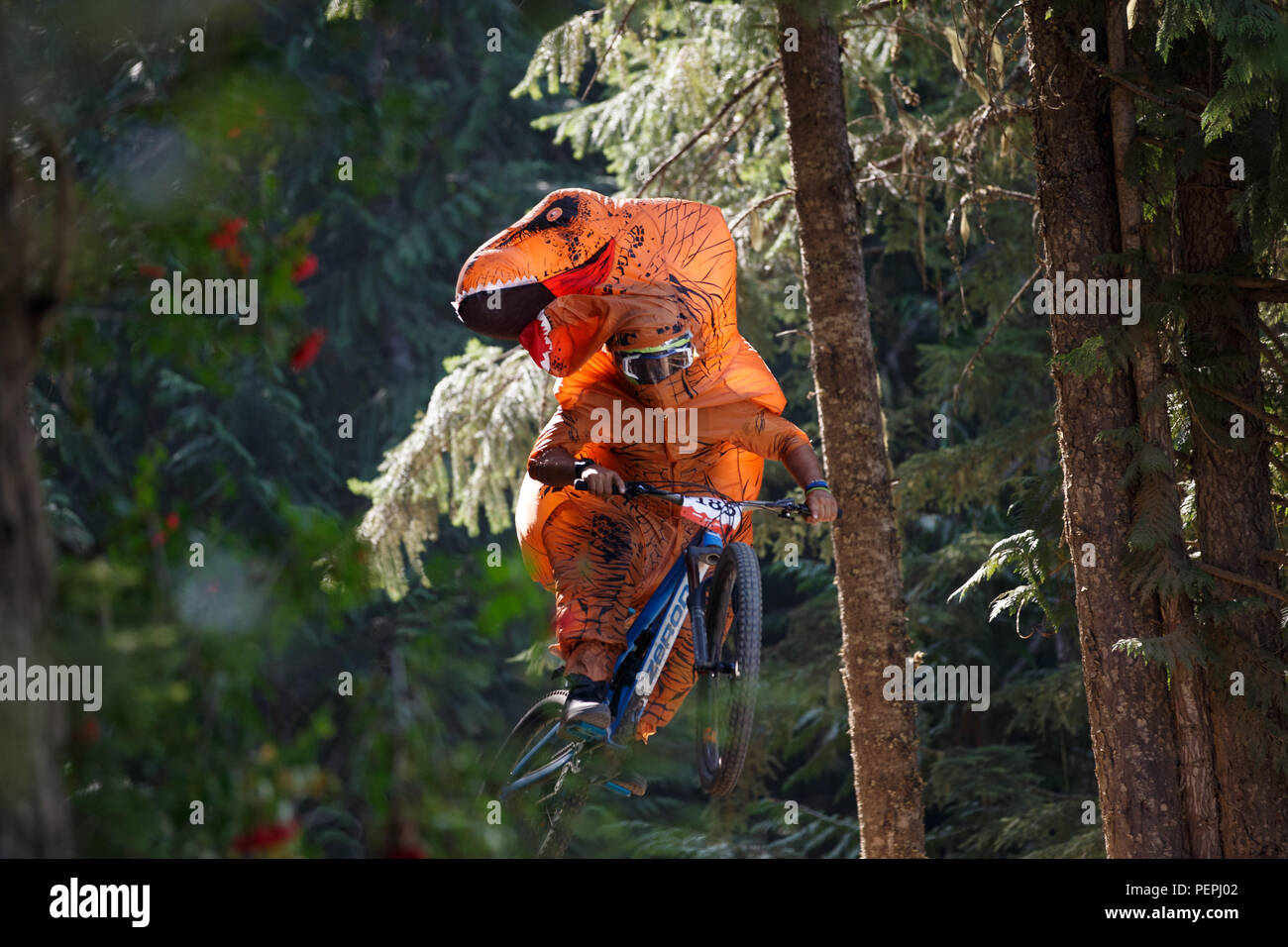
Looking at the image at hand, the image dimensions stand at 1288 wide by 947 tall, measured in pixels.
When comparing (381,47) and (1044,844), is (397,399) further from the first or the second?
(1044,844)

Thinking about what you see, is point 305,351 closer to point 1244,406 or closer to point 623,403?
point 623,403

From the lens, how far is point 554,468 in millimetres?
4703

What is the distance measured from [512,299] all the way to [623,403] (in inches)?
27.2

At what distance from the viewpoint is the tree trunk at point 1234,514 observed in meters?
5.11

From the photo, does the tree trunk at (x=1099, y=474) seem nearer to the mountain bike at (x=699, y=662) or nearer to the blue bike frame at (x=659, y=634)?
the mountain bike at (x=699, y=662)

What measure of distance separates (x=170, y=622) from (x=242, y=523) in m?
0.64

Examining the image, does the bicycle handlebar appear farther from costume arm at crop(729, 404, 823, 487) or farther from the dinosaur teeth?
the dinosaur teeth

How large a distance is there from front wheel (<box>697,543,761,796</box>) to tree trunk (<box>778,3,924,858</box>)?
158 cm

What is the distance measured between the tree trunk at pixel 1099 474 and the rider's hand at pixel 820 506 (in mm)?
1065

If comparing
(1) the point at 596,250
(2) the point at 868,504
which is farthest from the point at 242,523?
(2) the point at 868,504

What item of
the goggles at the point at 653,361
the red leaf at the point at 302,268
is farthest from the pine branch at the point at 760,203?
the red leaf at the point at 302,268

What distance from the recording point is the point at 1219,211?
5367 millimetres

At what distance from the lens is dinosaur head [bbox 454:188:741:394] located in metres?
4.45
